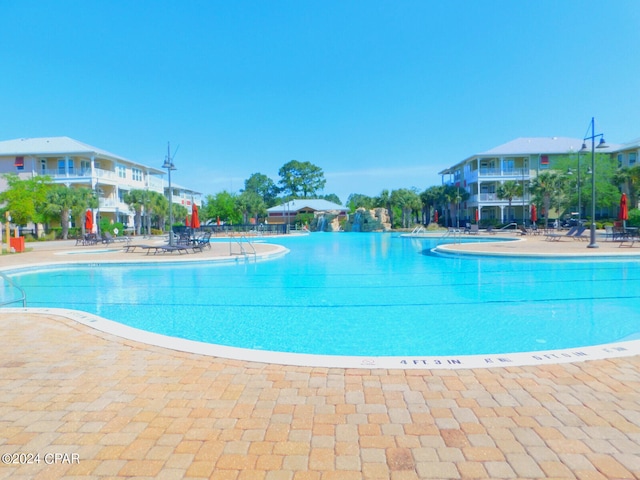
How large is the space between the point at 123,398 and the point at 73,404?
37 centimetres

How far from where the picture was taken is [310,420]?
3068 mm

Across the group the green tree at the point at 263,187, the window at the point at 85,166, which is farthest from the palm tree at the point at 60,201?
the green tree at the point at 263,187

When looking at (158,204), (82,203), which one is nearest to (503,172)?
(158,204)

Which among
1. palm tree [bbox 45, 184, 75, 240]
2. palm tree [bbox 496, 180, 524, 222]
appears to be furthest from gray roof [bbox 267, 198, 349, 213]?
palm tree [bbox 45, 184, 75, 240]

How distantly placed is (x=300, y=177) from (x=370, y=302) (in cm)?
7805

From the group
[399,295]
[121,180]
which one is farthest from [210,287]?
[121,180]

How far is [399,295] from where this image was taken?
32.3 feet

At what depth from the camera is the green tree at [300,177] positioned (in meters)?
85.5

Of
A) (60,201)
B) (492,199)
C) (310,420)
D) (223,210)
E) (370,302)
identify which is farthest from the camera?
(223,210)

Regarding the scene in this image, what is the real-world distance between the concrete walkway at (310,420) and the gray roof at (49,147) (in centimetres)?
3829

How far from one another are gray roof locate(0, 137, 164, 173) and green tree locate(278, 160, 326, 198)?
151ft

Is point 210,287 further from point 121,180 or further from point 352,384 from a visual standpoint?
point 121,180

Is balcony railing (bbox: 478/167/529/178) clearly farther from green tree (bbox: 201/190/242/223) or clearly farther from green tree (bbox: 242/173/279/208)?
green tree (bbox: 242/173/279/208)

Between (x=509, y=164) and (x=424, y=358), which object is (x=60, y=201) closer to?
(x=424, y=358)
